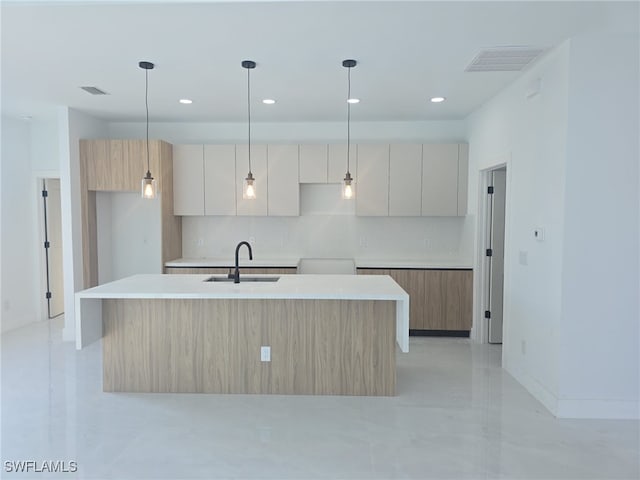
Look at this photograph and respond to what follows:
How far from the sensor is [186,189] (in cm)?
520

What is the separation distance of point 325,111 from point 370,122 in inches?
31.6

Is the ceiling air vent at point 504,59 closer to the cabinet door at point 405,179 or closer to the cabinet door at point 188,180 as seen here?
the cabinet door at point 405,179

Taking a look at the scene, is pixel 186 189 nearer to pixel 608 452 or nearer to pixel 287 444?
pixel 287 444

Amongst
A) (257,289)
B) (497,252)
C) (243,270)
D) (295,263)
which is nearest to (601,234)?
(497,252)

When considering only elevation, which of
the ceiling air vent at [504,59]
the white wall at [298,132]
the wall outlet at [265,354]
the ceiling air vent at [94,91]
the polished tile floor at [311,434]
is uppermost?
the ceiling air vent at [94,91]

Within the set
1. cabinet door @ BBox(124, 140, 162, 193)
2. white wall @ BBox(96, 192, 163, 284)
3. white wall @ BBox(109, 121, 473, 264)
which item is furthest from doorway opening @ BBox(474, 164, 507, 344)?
white wall @ BBox(96, 192, 163, 284)

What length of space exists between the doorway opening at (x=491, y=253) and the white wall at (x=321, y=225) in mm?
687

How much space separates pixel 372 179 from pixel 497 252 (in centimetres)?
174

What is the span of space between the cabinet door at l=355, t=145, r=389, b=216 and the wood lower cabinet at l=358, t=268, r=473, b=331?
2.81 feet

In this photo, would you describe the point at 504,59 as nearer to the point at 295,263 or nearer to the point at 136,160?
the point at 295,263

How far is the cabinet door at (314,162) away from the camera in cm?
513

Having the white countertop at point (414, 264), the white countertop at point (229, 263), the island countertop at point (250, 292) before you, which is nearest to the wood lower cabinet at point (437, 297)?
the white countertop at point (414, 264)

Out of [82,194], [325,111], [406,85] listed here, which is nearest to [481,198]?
[406,85]

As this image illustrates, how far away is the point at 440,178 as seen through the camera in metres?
5.04
